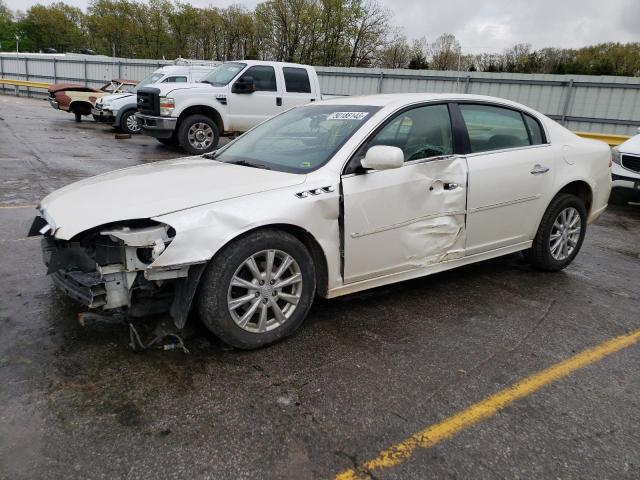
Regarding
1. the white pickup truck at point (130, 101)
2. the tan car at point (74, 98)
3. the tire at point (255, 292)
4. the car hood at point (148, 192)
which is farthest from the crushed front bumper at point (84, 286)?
the tan car at point (74, 98)

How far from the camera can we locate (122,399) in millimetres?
2723

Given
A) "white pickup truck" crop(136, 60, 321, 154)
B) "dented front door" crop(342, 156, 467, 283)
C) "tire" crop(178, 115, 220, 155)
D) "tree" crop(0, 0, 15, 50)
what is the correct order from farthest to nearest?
"tree" crop(0, 0, 15, 50) < "tire" crop(178, 115, 220, 155) < "white pickup truck" crop(136, 60, 321, 154) < "dented front door" crop(342, 156, 467, 283)

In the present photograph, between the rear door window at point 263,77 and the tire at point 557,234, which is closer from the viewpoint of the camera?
the tire at point 557,234

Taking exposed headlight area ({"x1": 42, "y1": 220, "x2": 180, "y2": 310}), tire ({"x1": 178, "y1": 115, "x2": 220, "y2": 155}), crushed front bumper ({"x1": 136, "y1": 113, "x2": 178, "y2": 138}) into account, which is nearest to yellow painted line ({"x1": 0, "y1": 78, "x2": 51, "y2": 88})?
crushed front bumper ({"x1": 136, "y1": 113, "x2": 178, "y2": 138})

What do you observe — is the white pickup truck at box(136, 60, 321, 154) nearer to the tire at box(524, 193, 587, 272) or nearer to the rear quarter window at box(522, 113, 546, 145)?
the rear quarter window at box(522, 113, 546, 145)

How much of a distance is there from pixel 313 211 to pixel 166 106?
9.09m

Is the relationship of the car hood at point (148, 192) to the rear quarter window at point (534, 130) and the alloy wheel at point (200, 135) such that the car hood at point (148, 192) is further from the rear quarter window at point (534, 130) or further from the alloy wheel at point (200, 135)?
the alloy wheel at point (200, 135)

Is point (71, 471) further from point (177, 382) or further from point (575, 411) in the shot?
point (575, 411)

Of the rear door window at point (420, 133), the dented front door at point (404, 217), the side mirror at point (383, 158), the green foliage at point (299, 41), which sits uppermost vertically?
the green foliage at point (299, 41)

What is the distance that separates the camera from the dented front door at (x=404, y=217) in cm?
354

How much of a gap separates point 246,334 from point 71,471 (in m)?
1.22

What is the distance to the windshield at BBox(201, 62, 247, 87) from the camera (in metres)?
12.0

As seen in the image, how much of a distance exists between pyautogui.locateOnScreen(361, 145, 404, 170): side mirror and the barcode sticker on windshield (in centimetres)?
52

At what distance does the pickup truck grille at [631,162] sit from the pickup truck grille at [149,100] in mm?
8997
